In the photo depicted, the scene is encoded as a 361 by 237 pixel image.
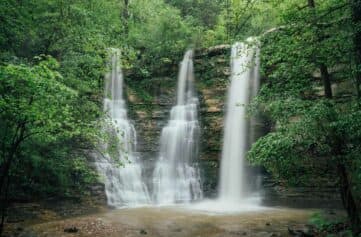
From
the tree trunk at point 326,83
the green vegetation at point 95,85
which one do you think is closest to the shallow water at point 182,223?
the green vegetation at point 95,85

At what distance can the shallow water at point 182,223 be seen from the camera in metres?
10.5

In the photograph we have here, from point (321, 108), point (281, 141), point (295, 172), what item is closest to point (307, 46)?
point (321, 108)

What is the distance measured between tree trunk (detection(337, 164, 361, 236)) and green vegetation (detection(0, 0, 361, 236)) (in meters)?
0.02

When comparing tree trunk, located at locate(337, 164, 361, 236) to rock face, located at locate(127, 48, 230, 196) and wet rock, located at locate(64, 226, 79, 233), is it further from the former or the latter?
rock face, located at locate(127, 48, 230, 196)

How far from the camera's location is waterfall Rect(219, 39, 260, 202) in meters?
17.9

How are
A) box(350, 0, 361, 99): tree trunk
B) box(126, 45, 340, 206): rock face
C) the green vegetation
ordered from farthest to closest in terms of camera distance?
box(126, 45, 340, 206): rock face → box(350, 0, 361, 99): tree trunk → the green vegetation

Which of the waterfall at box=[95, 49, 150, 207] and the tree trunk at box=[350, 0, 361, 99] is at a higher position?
the tree trunk at box=[350, 0, 361, 99]

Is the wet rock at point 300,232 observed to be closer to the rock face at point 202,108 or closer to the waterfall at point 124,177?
the waterfall at point 124,177

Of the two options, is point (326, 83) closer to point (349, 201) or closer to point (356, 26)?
point (356, 26)

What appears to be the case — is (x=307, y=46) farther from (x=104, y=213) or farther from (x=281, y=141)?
(x=104, y=213)

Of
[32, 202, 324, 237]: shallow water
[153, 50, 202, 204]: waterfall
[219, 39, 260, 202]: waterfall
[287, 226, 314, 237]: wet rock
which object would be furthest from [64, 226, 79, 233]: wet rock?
[219, 39, 260, 202]: waterfall

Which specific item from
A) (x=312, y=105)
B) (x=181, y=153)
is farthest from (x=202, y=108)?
(x=312, y=105)

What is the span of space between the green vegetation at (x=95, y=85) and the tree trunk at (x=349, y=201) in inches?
0.9

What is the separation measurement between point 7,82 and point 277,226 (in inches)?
324
